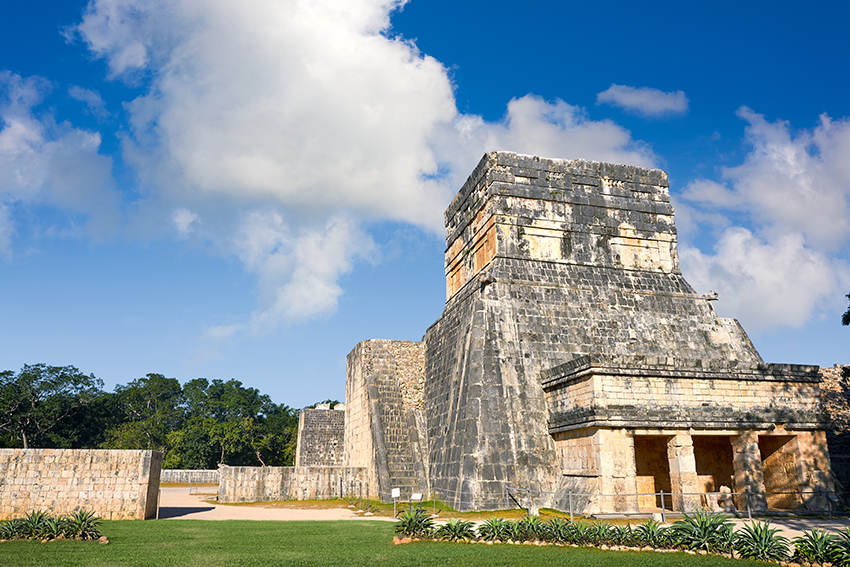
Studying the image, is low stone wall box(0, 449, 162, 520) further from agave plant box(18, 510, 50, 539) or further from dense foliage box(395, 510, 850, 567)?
dense foliage box(395, 510, 850, 567)

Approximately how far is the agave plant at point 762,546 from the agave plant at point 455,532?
3998mm

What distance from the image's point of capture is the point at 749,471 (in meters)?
11.9

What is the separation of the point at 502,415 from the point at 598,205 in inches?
340

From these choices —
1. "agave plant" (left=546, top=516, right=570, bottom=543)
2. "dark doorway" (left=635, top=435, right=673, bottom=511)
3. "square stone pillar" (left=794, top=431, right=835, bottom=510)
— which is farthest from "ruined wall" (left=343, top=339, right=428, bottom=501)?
"square stone pillar" (left=794, top=431, right=835, bottom=510)

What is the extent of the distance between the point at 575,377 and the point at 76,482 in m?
12.3

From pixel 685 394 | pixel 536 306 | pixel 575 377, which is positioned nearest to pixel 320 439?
pixel 536 306

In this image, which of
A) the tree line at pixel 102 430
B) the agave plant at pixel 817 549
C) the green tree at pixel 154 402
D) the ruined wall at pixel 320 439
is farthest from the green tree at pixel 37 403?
the agave plant at pixel 817 549

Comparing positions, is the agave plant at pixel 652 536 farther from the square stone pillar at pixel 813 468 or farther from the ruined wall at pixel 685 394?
the square stone pillar at pixel 813 468

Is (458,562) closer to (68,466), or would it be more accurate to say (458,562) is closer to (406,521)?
(406,521)

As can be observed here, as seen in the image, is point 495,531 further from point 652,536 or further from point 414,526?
point 652,536

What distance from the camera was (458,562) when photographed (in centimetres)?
724

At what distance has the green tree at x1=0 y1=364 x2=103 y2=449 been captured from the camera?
129 ft

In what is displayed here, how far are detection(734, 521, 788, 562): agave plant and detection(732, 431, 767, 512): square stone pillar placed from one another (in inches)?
173

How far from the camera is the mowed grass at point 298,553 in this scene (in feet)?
23.5
